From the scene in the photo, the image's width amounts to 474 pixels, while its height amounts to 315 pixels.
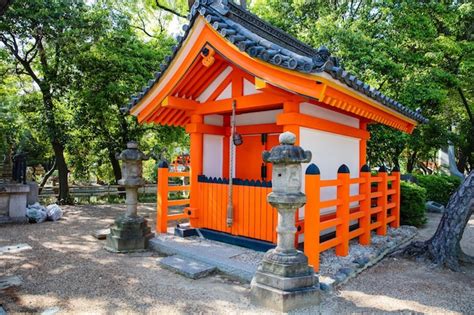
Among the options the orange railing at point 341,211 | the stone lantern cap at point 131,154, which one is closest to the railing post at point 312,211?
the orange railing at point 341,211

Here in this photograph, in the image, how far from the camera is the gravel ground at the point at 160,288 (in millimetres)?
3690

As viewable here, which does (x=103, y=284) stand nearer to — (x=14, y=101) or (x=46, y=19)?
(x=46, y=19)

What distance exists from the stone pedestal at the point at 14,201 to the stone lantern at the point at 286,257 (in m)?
7.48

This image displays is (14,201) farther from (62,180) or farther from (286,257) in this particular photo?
(286,257)

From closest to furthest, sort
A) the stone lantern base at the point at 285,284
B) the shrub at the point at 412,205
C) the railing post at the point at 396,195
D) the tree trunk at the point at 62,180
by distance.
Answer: the stone lantern base at the point at 285,284, the railing post at the point at 396,195, the shrub at the point at 412,205, the tree trunk at the point at 62,180

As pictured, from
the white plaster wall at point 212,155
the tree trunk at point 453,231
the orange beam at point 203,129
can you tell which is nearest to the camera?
the tree trunk at point 453,231

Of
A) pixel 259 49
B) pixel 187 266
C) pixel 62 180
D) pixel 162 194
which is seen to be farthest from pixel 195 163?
pixel 62 180

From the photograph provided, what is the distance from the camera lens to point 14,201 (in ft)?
27.6

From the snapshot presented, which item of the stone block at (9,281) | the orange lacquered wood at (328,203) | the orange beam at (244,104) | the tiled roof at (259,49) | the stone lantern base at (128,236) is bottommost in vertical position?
the stone block at (9,281)

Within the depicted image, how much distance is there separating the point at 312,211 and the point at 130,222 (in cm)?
345

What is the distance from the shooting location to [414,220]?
869 cm

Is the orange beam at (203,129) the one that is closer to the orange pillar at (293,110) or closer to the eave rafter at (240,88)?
the eave rafter at (240,88)

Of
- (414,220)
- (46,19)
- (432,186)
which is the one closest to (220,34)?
(414,220)

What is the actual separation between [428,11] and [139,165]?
484 inches
